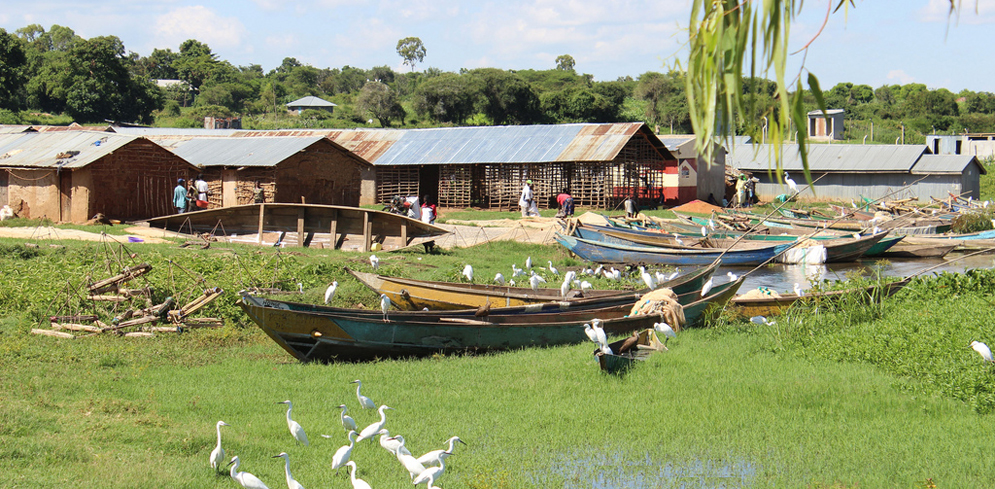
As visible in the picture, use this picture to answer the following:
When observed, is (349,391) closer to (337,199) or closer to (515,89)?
(337,199)

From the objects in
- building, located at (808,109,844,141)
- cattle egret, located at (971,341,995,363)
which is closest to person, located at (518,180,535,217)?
cattle egret, located at (971,341,995,363)

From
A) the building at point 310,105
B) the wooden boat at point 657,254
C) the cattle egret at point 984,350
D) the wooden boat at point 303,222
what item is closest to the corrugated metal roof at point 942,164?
the wooden boat at point 657,254

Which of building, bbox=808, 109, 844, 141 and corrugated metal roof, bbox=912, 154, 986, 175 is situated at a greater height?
building, bbox=808, 109, 844, 141

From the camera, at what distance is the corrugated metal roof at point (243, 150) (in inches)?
1152

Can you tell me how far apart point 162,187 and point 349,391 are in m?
20.2

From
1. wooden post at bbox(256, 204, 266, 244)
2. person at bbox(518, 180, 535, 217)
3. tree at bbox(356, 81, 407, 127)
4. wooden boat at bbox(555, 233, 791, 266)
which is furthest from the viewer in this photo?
tree at bbox(356, 81, 407, 127)

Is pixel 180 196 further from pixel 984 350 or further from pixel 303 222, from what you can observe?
pixel 984 350

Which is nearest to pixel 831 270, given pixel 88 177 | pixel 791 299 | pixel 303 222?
pixel 791 299

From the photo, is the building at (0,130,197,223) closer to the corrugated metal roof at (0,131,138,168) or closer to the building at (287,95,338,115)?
the corrugated metal roof at (0,131,138,168)

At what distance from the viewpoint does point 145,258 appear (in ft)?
56.7

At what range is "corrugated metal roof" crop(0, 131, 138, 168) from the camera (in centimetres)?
2539

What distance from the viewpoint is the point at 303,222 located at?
2353 cm

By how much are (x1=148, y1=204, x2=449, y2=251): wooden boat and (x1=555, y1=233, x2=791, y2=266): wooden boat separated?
4.26 metres

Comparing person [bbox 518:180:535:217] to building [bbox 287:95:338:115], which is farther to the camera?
building [bbox 287:95:338:115]
